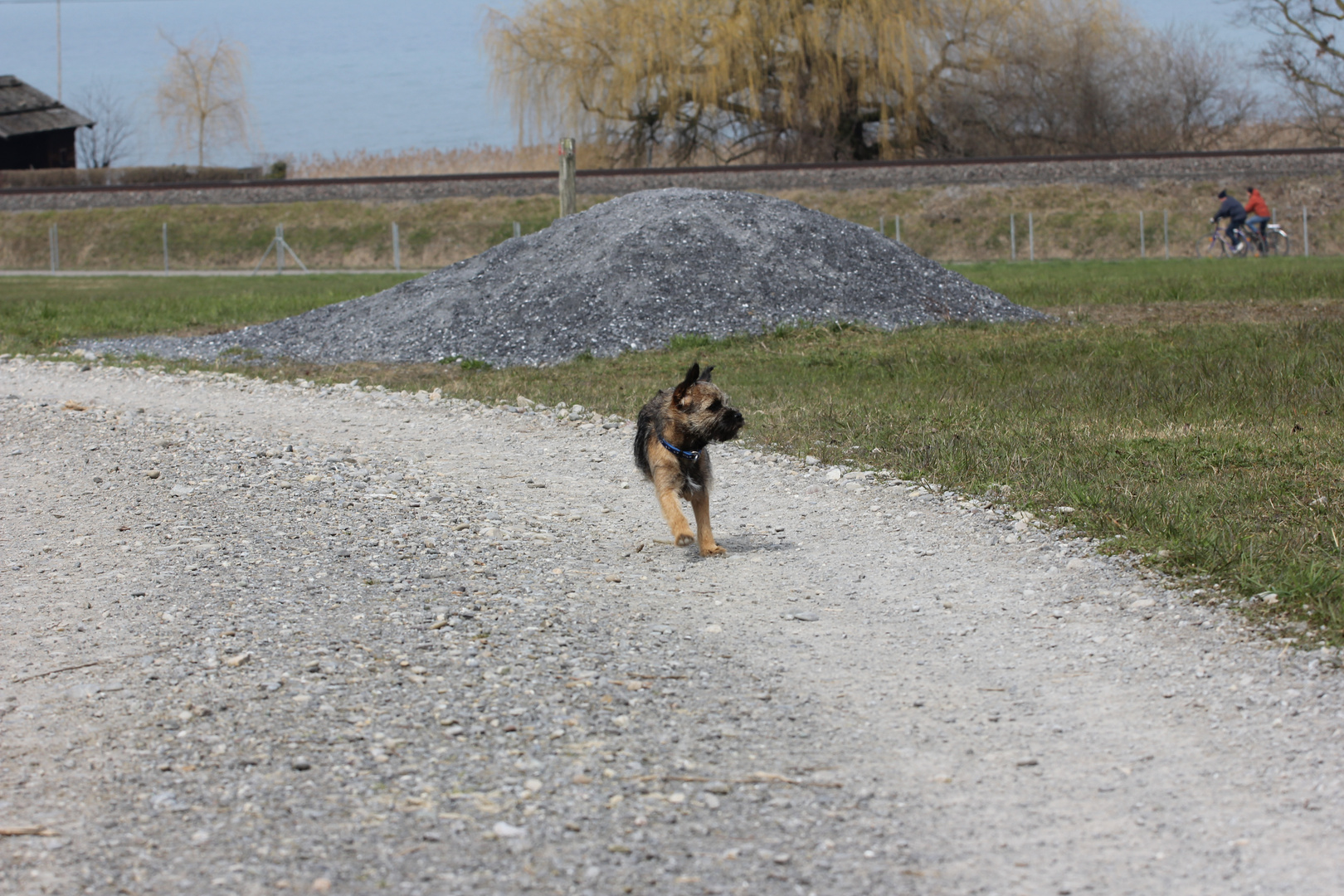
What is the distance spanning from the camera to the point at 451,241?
45.8 metres

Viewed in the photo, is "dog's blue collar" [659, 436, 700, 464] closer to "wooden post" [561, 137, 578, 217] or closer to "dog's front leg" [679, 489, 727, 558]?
"dog's front leg" [679, 489, 727, 558]

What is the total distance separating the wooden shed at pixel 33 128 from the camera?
64250 millimetres

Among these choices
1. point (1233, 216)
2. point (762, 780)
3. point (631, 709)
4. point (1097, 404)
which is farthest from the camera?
point (1233, 216)

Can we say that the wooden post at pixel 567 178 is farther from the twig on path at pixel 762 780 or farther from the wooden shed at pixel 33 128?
the wooden shed at pixel 33 128

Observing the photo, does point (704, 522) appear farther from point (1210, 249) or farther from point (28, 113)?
point (28, 113)

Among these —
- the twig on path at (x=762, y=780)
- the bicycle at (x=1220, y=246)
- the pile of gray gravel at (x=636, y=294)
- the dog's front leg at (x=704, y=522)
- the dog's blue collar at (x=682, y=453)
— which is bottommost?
the twig on path at (x=762, y=780)

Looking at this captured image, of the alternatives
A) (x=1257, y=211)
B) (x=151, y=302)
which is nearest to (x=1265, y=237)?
(x=1257, y=211)

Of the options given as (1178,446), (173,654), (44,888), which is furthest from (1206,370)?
(44,888)

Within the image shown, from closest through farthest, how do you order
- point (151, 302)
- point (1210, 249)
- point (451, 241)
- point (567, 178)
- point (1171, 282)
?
point (567, 178) → point (1171, 282) → point (151, 302) → point (1210, 249) → point (451, 241)

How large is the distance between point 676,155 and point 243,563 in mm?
46595

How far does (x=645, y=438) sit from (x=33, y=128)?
6765 cm

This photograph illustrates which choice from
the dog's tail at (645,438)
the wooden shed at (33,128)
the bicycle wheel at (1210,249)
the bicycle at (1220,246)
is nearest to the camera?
the dog's tail at (645,438)

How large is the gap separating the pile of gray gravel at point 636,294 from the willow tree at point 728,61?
30.4 m

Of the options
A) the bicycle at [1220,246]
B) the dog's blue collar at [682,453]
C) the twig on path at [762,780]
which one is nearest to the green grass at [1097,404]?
the dog's blue collar at [682,453]
